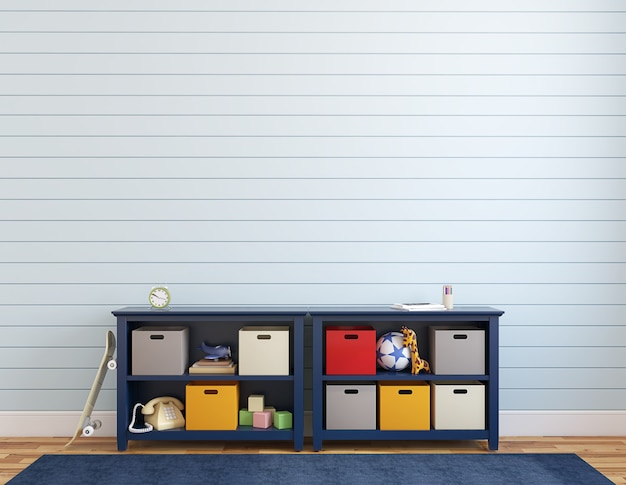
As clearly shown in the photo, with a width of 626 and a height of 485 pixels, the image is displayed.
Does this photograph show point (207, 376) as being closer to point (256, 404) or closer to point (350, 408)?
point (256, 404)

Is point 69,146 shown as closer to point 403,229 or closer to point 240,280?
point 240,280

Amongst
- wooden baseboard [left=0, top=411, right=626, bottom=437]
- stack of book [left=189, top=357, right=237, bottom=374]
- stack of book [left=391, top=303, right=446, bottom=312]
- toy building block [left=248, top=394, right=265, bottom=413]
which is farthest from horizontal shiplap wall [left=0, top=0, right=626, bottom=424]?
toy building block [left=248, top=394, right=265, bottom=413]

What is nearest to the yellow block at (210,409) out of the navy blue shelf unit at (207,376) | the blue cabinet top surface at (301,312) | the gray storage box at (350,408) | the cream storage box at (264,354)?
the navy blue shelf unit at (207,376)

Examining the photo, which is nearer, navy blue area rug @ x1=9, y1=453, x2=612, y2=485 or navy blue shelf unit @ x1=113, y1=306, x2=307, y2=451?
navy blue area rug @ x1=9, y1=453, x2=612, y2=485

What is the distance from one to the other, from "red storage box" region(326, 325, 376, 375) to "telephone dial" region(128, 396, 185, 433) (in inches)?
34.4

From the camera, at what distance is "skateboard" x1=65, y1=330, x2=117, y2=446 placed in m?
3.44

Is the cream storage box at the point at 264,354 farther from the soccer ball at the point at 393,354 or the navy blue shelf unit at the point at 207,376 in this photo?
the soccer ball at the point at 393,354

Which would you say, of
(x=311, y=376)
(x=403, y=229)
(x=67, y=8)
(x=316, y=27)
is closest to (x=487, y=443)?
(x=311, y=376)

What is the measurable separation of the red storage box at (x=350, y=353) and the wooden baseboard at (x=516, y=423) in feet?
3.11

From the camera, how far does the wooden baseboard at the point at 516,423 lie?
144 inches

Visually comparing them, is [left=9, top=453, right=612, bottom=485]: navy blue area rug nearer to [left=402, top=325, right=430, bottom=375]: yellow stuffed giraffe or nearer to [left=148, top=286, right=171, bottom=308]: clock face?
[left=402, top=325, right=430, bottom=375]: yellow stuffed giraffe

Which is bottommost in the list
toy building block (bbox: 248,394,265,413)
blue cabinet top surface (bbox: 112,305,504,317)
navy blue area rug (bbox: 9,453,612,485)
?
navy blue area rug (bbox: 9,453,612,485)

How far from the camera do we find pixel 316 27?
3.72 m

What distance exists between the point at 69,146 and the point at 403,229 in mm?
2023
